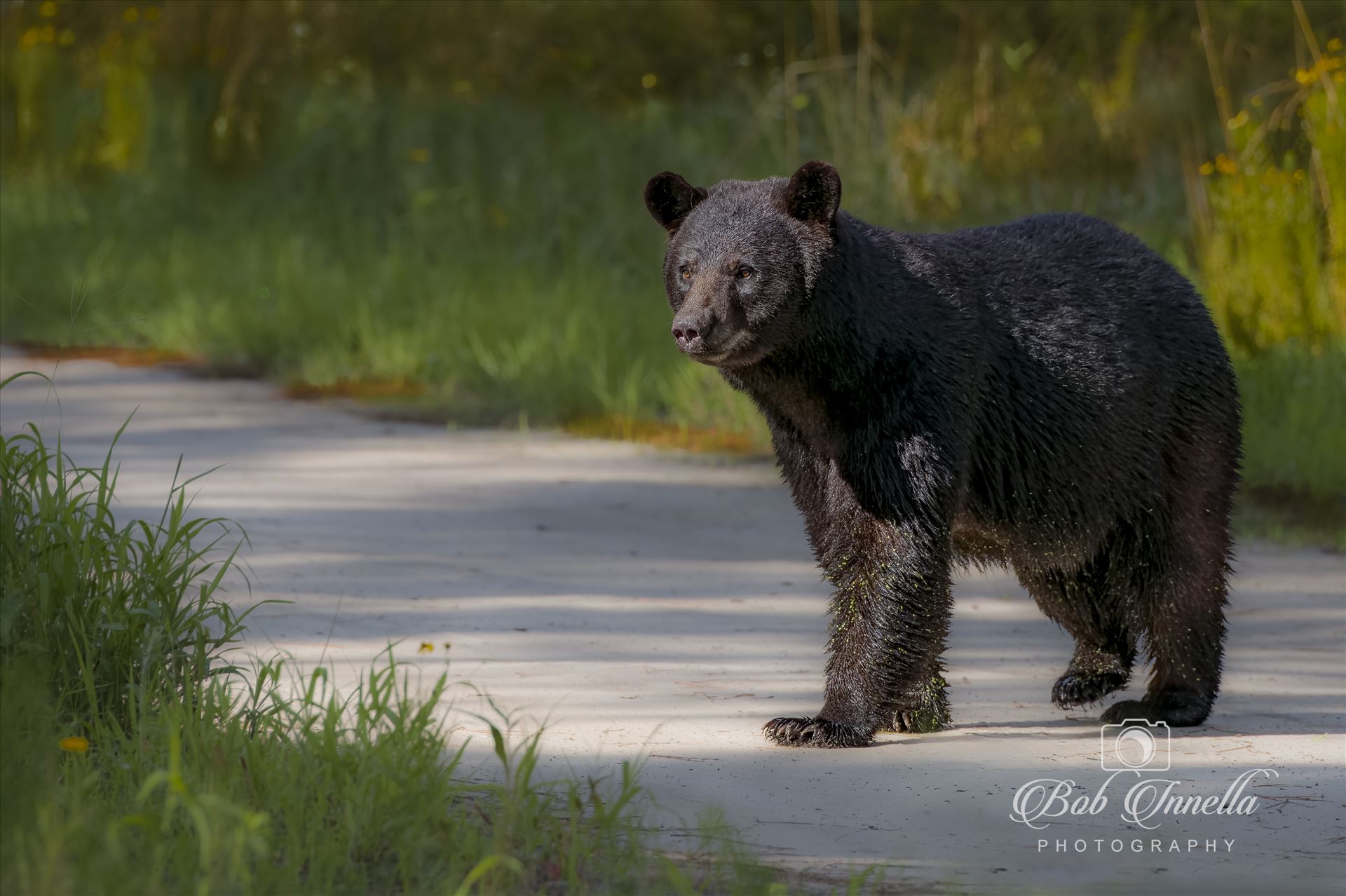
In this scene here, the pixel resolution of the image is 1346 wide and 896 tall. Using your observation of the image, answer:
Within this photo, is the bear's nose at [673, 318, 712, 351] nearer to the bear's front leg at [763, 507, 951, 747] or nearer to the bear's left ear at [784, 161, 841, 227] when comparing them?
the bear's left ear at [784, 161, 841, 227]

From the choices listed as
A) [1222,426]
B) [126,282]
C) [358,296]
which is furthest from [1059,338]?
[126,282]

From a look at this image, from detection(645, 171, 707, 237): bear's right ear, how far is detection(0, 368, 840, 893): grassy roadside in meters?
1.65

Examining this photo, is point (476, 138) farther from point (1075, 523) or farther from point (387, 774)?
point (387, 774)

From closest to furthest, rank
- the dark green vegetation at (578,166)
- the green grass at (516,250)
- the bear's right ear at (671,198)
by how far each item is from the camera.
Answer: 1. the bear's right ear at (671,198)
2. the green grass at (516,250)
3. the dark green vegetation at (578,166)

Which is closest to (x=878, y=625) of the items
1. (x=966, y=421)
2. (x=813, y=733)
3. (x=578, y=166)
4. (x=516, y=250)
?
(x=813, y=733)

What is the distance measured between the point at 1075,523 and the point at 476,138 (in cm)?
1147

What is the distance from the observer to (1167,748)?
4.74 metres

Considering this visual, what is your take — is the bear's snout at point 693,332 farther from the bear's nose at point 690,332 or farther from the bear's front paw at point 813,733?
the bear's front paw at point 813,733

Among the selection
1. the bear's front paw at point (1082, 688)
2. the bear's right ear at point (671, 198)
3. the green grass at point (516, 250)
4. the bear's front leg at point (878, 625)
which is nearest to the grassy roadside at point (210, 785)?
the bear's front leg at point (878, 625)

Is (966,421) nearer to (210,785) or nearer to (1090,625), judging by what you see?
(1090,625)

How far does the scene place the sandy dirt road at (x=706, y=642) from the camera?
3904 mm

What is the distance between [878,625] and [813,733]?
348 millimetres

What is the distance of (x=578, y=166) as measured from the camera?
50.6 ft


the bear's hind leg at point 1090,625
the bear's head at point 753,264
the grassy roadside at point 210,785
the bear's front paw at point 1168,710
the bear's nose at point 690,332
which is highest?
the bear's head at point 753,264
